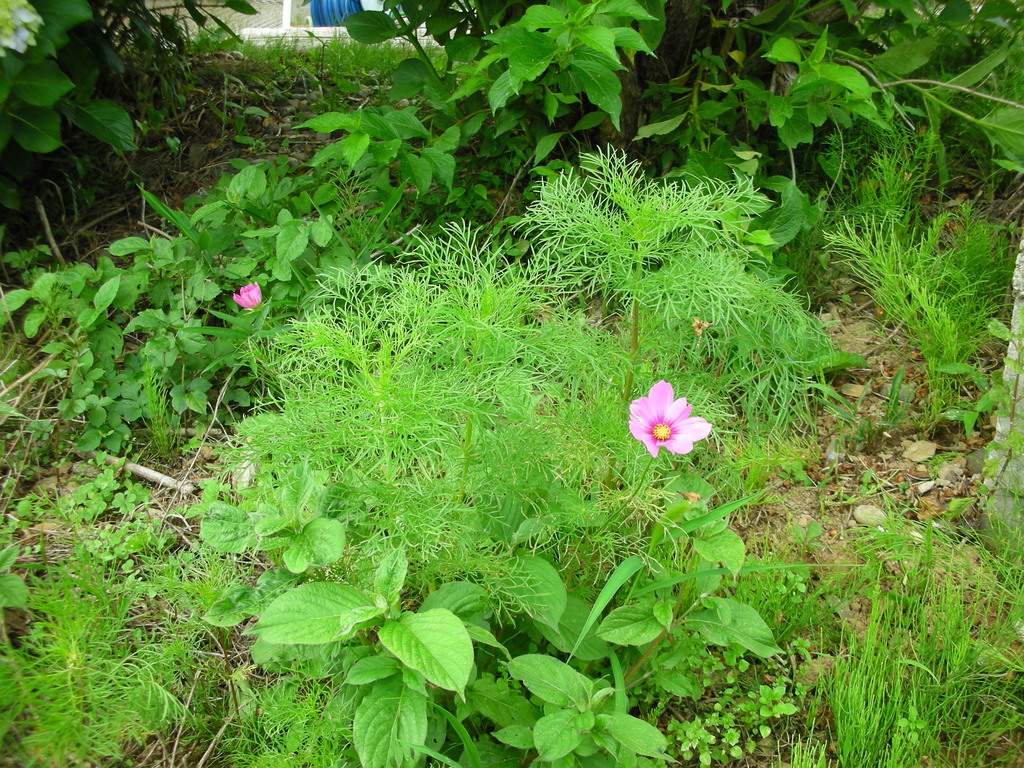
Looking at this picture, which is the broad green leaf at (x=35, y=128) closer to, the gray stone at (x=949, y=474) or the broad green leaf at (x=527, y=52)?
the broad green leaf at (x=527, y=52)

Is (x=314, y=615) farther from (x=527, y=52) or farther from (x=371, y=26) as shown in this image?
(x=371, y=26)

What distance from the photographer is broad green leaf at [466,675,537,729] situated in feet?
4.32

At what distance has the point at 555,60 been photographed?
6.15ft

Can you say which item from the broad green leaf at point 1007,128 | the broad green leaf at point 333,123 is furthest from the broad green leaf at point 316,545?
the broad green leaf at point 1007,128

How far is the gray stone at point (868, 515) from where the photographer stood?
6.09 feet

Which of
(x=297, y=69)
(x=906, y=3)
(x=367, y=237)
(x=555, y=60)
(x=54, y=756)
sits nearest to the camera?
(x=54, y=756)

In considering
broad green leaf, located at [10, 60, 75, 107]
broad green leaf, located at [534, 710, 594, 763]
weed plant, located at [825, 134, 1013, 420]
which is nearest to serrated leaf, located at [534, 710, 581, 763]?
broad green leaf, located at [534, 710, 594, 763]

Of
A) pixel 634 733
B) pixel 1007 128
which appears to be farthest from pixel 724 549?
pixel 1007 128

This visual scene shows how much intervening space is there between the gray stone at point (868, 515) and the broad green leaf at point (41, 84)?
2361mm

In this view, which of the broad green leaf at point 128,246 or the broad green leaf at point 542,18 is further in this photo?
the broad green leaf at point 128,246

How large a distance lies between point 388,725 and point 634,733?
0.38 m

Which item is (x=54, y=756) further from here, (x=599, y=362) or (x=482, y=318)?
(x=599, y=362)

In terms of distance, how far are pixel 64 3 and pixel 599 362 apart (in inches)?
69.2

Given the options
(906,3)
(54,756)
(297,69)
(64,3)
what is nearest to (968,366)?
(906,3)
